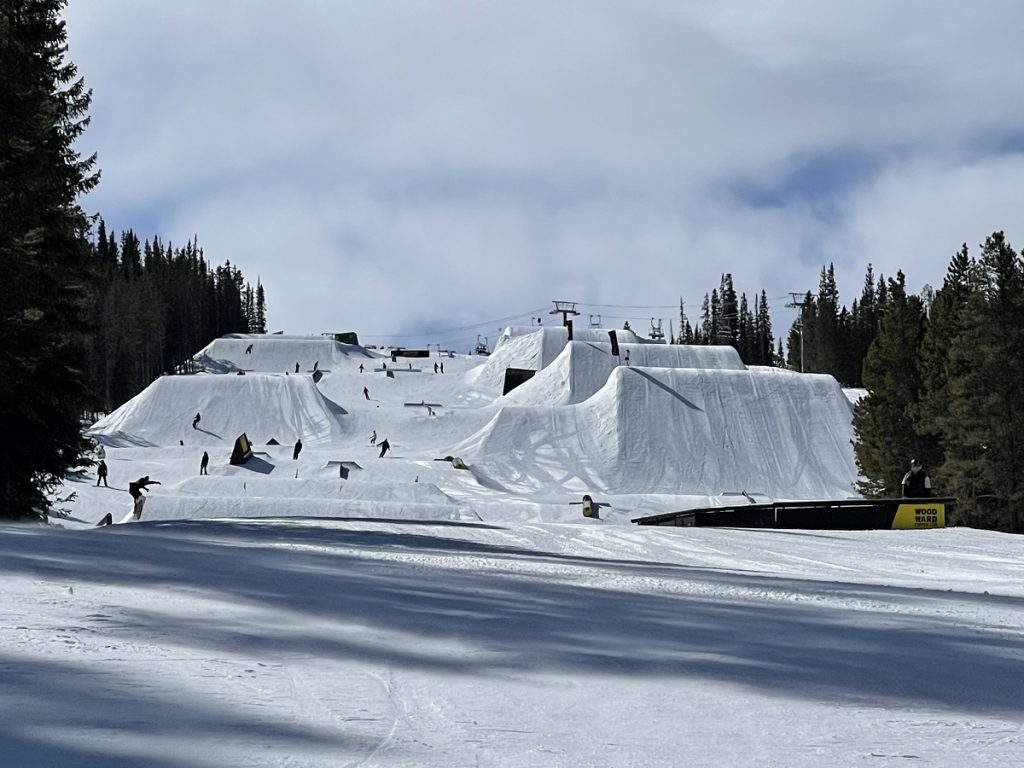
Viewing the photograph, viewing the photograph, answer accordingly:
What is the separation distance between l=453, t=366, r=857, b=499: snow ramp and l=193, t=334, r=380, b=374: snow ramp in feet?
200

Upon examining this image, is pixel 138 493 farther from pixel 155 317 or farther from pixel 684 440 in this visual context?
pixel 155 317

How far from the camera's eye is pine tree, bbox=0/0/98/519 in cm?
1717

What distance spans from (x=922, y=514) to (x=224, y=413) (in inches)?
2122

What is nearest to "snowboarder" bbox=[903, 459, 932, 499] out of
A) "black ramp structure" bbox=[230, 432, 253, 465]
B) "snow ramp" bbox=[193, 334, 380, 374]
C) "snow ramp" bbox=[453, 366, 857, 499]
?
"snow ramp" bbox=[453, 366, 857, 499]

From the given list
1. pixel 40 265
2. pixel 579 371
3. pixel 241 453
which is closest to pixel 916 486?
pixel 40 265

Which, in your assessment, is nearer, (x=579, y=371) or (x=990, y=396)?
(x=990, y=396)

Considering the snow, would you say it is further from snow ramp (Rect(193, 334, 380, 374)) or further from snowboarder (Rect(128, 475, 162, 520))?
snow ramp (Rect(193, 334, 380, 374))

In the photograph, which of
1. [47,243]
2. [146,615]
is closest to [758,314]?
[47,243]

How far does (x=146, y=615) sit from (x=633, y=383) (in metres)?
46.8

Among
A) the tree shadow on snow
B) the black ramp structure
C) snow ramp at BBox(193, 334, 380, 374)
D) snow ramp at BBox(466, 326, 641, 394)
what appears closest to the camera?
the tree shadow on snow

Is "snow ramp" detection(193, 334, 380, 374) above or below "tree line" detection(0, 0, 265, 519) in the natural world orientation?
above

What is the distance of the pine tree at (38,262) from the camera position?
1717 cm

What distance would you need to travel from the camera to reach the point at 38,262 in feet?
59.7

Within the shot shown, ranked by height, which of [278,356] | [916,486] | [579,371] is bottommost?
[916,486]
